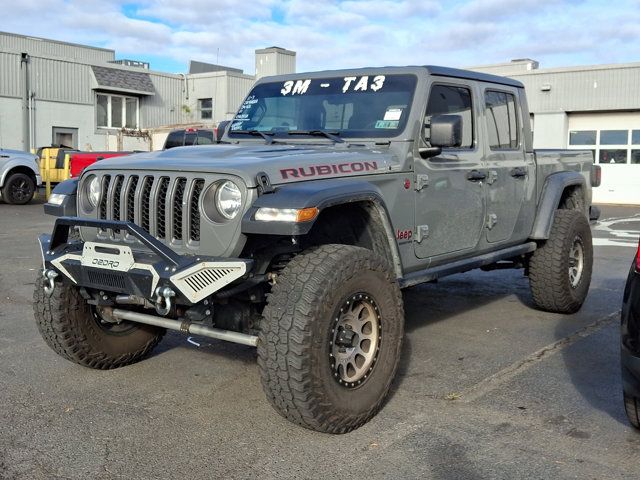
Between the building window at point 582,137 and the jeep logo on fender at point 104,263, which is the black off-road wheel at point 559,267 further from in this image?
the building window at point 582,137

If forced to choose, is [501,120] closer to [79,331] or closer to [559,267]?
[559,267]

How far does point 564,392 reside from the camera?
14.4 feet

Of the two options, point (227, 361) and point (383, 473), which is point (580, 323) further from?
point (383, 473)

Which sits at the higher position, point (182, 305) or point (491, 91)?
point (491, 91)

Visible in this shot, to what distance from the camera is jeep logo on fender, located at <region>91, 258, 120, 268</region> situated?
3.71 meters

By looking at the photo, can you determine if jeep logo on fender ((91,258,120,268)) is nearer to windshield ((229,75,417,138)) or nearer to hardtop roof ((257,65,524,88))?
windshield ((229,75,417,138))

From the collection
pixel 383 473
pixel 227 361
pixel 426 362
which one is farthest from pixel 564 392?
pixel 227 361

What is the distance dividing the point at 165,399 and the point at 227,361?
0.78 meters

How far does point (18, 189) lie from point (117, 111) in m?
12.7

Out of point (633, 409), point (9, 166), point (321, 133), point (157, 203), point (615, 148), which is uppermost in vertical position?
point (615, 148)

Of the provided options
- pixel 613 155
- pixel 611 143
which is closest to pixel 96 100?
pixel 611 143

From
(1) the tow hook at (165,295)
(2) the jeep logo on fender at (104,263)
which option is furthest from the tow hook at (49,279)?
(1) the tow hook at (165,295)

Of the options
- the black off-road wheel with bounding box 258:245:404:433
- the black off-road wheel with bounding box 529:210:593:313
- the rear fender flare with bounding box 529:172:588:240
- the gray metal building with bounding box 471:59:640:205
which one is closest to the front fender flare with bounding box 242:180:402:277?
the black off-road wheel with bounding box 258:245:404:433

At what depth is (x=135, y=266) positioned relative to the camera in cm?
362
